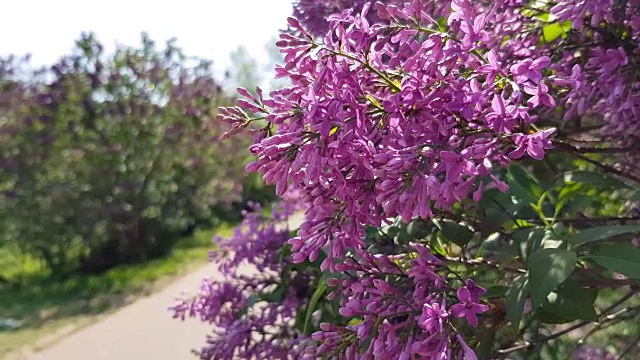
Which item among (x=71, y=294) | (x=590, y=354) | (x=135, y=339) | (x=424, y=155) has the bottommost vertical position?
(x=135, y=339)

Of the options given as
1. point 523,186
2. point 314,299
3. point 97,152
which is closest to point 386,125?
point 314,299

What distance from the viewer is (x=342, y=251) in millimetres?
1137

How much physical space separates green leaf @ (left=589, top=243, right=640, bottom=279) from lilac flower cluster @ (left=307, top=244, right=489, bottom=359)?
241 millimetres

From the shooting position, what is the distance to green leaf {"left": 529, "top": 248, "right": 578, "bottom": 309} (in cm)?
117

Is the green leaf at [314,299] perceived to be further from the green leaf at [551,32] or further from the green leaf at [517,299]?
the green leaf at [551,32]

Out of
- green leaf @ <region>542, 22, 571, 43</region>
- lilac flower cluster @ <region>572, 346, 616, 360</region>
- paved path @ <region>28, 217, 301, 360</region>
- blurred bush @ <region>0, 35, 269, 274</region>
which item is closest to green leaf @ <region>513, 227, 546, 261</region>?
green leaf @ <region>542, 22, 571, 43</region>

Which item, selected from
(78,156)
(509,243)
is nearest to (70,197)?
(78,156)

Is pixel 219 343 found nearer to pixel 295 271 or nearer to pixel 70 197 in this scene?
pixel 295 271

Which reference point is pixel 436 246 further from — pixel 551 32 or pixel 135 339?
pixel 135 339

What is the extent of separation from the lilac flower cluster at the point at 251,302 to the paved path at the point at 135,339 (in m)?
3.83

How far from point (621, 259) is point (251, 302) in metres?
1.15

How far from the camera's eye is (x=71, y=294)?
953 centimetres

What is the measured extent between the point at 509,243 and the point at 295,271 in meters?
0.78

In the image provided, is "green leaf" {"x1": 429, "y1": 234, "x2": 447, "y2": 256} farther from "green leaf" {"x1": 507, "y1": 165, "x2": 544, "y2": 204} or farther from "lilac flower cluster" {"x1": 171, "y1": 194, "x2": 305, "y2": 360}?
"lilac flower cluster" {"x1": 171, "y1": 194, "x2": 305, "y2": 360}
